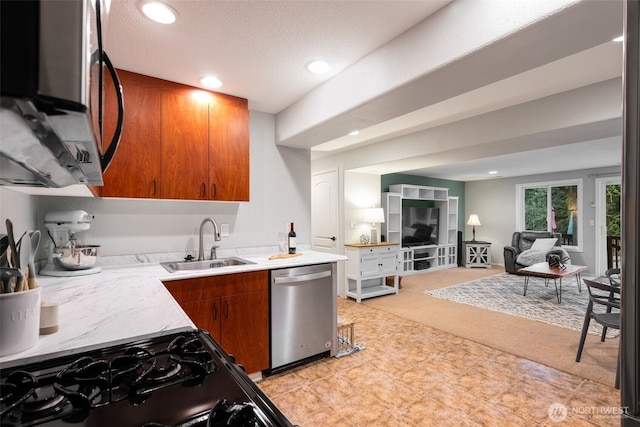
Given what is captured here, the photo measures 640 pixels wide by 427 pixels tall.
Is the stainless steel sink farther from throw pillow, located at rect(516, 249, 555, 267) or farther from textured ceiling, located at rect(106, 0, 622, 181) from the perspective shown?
throw pillow, located at rect(516, 249, 555, 267)

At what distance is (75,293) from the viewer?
1530mm

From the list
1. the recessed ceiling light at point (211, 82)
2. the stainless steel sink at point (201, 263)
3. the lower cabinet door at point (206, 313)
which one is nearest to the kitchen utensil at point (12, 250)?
the lower cabinet door at point (206, 313)

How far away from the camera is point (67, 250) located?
1.91m

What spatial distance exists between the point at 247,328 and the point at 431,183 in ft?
22.4

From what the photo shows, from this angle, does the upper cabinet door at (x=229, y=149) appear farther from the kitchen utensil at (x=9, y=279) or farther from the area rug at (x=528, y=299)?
the area rug at (x=528, y=299)

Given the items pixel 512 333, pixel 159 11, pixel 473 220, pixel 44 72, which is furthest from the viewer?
pixel 473 220

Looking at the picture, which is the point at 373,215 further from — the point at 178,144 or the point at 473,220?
the point at 473,220

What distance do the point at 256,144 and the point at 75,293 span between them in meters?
2.00

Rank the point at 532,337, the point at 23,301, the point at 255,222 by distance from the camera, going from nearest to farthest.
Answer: the point at 23,301, the point at 255,222, the point at 532,337

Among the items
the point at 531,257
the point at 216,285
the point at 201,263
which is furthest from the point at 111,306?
the point at 531,257

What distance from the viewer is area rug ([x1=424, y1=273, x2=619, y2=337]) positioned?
392cm

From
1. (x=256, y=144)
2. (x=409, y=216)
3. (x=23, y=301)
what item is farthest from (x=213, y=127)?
(x=409, y=216)

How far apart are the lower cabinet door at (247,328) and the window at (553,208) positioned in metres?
7.40

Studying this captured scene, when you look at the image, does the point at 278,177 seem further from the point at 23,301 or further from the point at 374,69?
the point at 23,301
